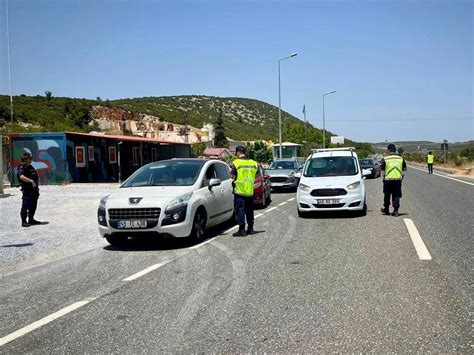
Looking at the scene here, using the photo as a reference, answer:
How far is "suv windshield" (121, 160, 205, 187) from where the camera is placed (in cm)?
1034

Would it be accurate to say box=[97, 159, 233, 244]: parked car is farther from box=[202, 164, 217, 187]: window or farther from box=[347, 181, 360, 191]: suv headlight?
box=[347, 181, 360, 191]: suv headlight

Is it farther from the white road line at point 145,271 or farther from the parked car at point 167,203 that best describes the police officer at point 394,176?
the white road line at point 145,271

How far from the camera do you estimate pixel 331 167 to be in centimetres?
1438

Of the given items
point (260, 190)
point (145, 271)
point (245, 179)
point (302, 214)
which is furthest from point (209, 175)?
point (260, 190)

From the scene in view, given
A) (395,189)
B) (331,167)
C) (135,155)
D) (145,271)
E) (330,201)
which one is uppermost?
(135,155)

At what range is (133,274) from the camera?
23.6 feet

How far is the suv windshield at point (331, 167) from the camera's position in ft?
46.3

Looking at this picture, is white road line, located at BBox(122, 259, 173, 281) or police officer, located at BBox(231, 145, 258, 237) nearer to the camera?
white road line, located at BBox(122, 259, 173, 281)

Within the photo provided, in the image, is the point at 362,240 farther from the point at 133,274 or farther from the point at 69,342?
the point at 69,342

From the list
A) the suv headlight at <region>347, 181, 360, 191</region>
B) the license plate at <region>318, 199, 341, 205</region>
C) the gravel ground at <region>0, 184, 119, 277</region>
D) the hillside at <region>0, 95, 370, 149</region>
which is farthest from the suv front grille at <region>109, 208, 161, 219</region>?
the hillside at <region>0, 95, 370, 149</region>

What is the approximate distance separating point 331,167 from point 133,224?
6.96 m

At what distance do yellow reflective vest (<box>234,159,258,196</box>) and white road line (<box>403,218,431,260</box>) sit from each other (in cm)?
321

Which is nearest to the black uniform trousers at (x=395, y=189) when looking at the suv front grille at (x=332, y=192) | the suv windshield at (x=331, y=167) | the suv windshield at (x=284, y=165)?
the suv front grille at (x=332, y=192)

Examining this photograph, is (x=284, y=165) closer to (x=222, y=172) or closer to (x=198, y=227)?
(x=222, y=172)
